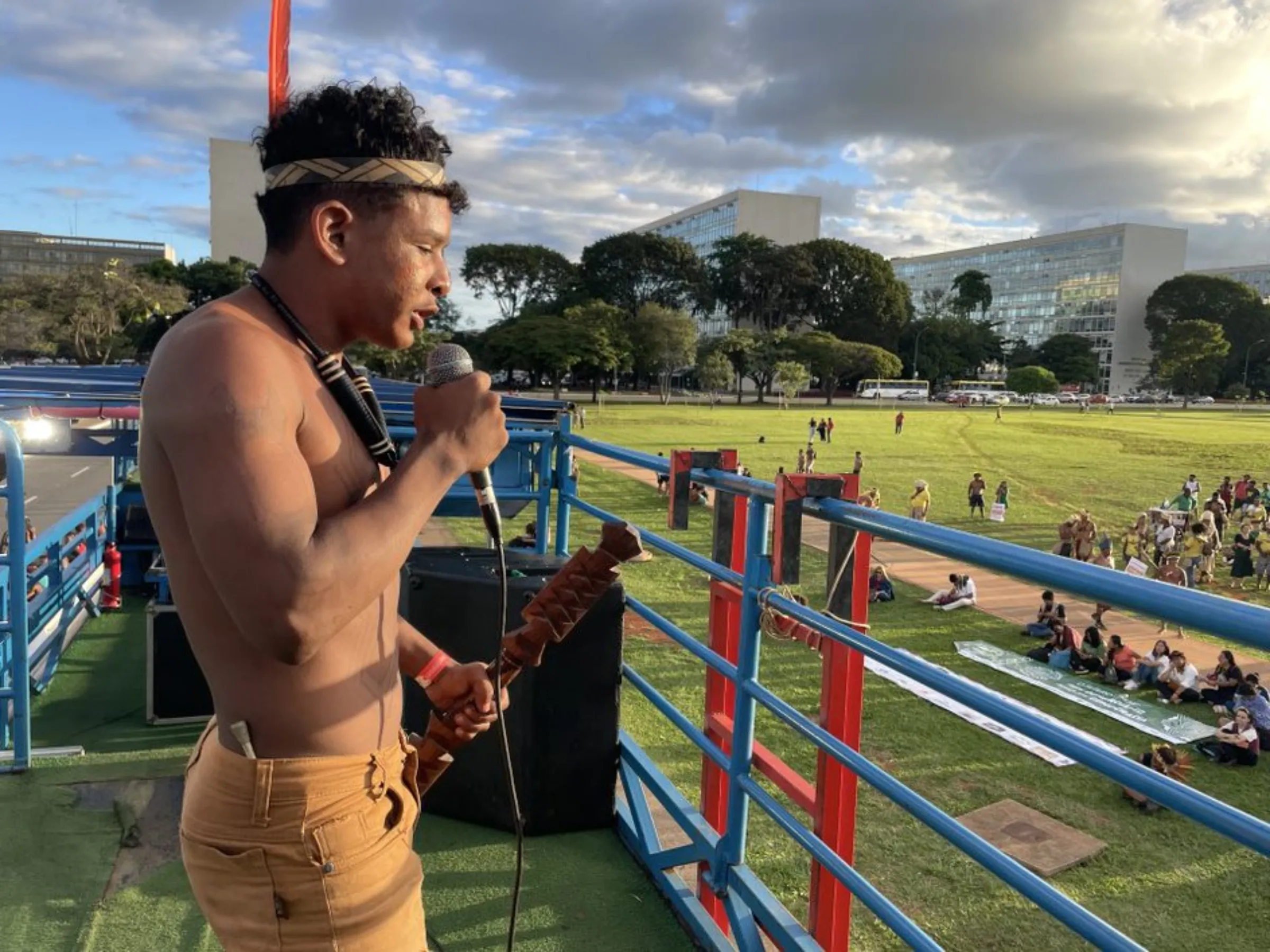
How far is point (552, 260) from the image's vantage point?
7794 centimetres

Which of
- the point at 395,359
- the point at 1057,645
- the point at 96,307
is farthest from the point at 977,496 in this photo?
the point at 96,307

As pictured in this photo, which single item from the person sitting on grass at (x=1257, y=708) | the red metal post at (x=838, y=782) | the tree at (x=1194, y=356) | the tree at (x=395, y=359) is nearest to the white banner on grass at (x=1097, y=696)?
the person sitting on grass at (x=1257, y=708)

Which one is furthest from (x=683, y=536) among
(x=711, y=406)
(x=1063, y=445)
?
(x=711, y=406)

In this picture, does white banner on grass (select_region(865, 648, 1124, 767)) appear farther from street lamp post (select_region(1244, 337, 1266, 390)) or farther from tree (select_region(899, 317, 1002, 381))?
street lamp post (select_region(1244, 337, 1266, 390))

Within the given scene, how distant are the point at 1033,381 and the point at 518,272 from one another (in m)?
51.2

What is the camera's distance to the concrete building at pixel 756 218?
4476 inches

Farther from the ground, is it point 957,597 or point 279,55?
point 279,55

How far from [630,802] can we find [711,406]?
191 feet

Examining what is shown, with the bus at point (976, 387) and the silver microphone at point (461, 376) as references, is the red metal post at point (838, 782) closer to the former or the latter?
the silver microphone at point (461, 376)

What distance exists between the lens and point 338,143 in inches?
56.6

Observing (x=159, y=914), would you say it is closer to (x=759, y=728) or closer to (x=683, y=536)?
(x=759, y=728)

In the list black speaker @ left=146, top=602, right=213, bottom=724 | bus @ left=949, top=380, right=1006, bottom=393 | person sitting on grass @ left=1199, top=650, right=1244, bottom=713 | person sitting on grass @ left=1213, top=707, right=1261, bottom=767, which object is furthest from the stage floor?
bus @ left=949, top=380, right=1006, bottom=393

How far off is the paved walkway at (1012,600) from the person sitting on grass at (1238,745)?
88.8 inches

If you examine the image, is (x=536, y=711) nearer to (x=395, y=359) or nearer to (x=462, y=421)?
(x=462, y=421)
